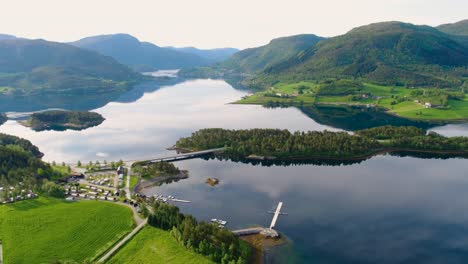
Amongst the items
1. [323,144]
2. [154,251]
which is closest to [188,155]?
[323,144]

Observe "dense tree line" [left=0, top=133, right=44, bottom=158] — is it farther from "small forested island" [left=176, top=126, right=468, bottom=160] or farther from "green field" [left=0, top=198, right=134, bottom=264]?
"small forested island" [left=176, top=126, right=468, bottom=160]

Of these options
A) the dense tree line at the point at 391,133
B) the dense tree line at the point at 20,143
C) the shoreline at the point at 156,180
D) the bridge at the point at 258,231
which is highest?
the dense tree line at the point at 391,133

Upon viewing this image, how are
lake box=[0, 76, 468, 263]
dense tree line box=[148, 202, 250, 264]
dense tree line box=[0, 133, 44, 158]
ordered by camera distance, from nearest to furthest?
dense tree line box=[148, 202, 250, 264] → lake box=[0, 76, 468, 263] → dense tree line box=[0, 133, 44, 158]

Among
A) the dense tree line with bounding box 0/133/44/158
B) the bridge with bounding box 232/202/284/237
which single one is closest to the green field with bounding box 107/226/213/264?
the bridge with bounding box 232/202/284/237

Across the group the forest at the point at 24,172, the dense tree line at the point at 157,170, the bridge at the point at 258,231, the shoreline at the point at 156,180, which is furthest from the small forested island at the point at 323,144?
the forest at the point at 24,172

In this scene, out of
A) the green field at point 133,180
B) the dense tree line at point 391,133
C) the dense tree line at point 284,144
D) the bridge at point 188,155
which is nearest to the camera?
the green field at point 133,180

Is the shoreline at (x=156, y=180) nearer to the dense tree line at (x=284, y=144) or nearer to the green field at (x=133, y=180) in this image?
the green field at (x=133, y=180)
